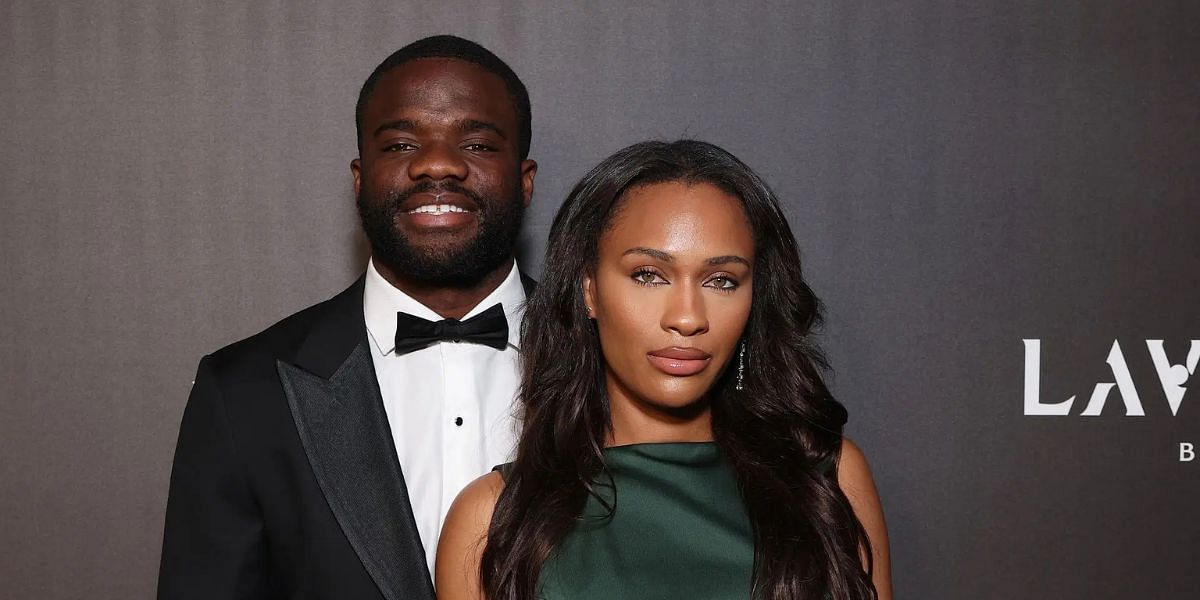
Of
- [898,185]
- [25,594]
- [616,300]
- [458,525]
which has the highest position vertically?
[898,185]

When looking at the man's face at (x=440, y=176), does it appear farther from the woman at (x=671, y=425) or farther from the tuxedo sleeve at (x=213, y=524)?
the tuxedo sleeve at (x=213, y=524)

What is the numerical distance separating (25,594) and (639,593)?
5.73 feet

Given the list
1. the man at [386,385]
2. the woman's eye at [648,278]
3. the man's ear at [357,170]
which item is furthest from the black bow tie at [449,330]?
the woman's eye at [648,278]

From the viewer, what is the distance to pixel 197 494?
1835 mm

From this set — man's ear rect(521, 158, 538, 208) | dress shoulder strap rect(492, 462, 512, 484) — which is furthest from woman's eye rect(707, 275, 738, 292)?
man's ear rect(521, 158, 538, 208)

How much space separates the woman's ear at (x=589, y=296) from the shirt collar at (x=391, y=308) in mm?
312

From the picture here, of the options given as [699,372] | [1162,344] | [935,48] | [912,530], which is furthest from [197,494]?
[1162,344]

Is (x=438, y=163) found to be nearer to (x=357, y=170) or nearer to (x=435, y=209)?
(x=435, y=209)

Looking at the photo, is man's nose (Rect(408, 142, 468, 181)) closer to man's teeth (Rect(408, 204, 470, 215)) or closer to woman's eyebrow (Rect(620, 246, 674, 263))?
man's teeth (Rect(408, 204, 470, 215))

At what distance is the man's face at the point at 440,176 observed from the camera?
1909 mm

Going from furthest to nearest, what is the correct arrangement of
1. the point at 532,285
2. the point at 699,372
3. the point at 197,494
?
the point at 532,285, the point at 197,494, the point at 699,372

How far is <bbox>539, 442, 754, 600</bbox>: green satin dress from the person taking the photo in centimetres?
160

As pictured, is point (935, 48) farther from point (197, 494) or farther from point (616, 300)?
point (197, 494)

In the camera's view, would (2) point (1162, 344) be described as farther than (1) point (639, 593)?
Yes
